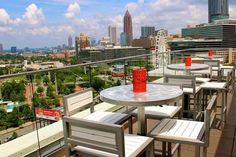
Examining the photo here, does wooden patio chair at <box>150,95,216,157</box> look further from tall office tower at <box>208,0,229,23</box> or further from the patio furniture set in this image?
tall office tower at <box>208,0,229,23</box>

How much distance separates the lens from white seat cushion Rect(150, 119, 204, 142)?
2.29 m

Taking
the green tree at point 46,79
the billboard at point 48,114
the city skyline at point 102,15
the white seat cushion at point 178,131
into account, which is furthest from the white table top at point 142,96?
the city skyline at point 102,15

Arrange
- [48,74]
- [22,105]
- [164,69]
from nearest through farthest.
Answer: [22,105] < [48,74] < [164,69]

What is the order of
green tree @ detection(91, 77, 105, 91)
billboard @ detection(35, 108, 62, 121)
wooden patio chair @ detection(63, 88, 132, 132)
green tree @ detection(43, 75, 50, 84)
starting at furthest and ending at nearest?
green tree @ detection(91, 77, 105, 91), green tree @ detection(43, 75, 50, 84), billboard @ detection(35, 108, 62, 121), wooden patio chair @ detection(63, 88, 132, 132)

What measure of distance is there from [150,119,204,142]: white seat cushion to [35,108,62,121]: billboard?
139 centimetres

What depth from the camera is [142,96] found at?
2.53 m

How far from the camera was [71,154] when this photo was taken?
2203mm

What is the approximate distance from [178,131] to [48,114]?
184 cm

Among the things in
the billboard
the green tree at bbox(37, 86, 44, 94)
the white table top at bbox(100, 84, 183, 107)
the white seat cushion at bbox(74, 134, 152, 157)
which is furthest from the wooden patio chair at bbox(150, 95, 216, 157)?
the green tree at bbox(37, 86, 44, 94)

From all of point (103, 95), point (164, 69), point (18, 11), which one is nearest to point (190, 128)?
point (103, 95)

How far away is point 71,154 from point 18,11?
102940 mm

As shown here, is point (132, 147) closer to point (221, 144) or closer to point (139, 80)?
point (139, 80)

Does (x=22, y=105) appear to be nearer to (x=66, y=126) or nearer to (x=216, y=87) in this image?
(x=66, y=126)

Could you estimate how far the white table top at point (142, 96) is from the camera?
92.3 inches
